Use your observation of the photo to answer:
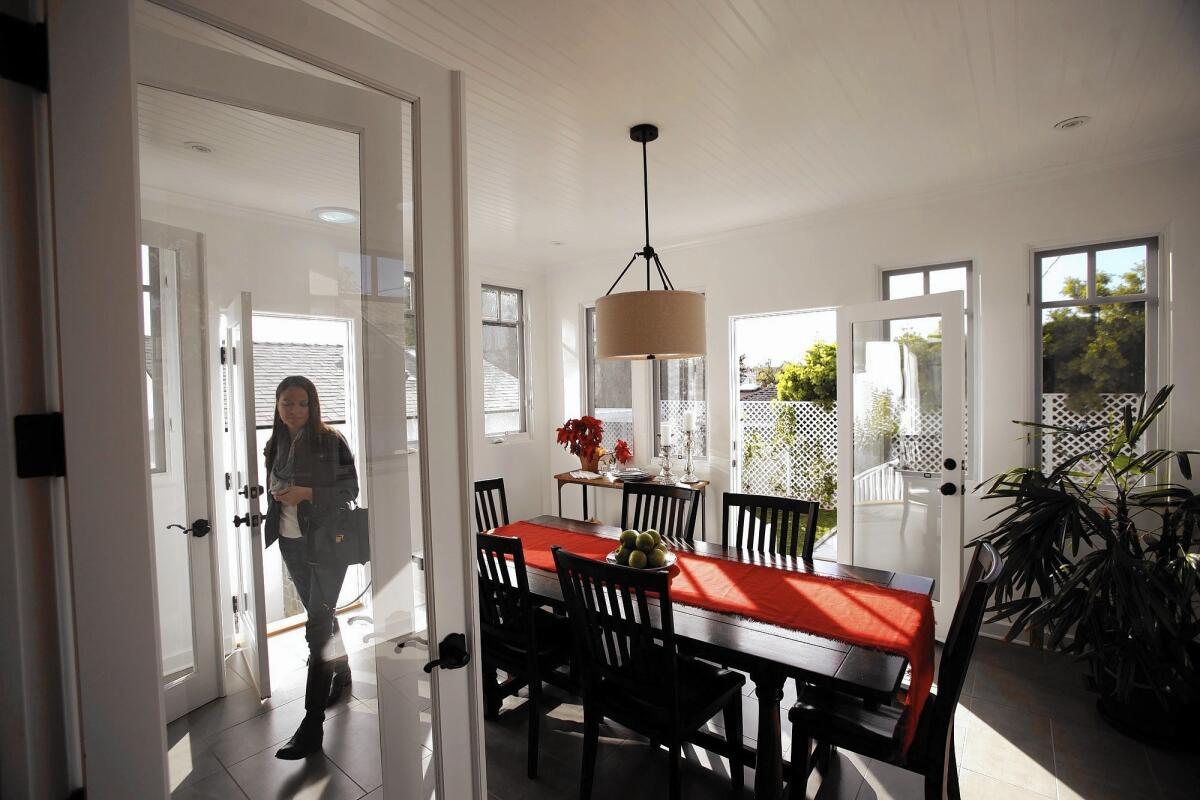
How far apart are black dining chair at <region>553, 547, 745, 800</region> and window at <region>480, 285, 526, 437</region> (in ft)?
10.8

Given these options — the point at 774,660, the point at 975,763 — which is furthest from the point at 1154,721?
the point at 774,660

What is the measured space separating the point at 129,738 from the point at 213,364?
0.55 m

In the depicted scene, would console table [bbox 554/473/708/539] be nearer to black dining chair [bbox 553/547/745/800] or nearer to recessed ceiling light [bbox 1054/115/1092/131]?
black dining chair [bbox 553/547/745/800]

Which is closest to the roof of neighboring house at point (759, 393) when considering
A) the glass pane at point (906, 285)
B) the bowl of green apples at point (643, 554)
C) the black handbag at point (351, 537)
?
the glass pane at point (906, 285)

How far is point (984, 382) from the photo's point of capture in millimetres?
3559

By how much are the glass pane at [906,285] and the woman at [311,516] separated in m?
3.75

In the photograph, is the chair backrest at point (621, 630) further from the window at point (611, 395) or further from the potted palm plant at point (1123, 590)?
the window at point (611, 395)

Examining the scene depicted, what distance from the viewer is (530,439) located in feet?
18.5

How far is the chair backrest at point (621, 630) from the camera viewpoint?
187 centimetres

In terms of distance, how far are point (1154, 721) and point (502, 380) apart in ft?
15.2

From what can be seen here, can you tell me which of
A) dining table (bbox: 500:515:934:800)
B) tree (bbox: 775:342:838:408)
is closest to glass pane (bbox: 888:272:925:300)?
dining table (bbox: 500:515:934:800)

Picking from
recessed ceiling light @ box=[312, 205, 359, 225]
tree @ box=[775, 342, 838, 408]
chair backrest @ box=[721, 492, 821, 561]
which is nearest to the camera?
recessed ceiling light @ box=[312, 205, 359, 225]

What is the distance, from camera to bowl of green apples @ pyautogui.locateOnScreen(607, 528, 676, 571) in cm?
234

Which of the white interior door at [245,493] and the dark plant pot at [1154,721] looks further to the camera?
the dark plant pot at [1154,721]
